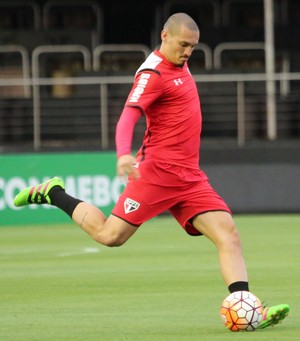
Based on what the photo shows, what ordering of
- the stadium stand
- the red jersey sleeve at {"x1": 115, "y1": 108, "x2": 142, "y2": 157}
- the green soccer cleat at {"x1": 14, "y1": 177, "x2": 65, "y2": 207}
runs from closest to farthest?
the red jersey sleeve at {"x1": 115, "y1": 108, "x2": 142, "y2": 157} → the green soccer cleat at {"x1": 14, "y1": 177, "x2": 65, "y2": 207} → the stadium stand

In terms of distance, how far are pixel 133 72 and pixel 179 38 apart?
53.2ft

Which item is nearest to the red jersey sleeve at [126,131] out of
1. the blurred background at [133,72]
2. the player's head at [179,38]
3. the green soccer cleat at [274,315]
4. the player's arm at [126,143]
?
the player's arm at [126,143]

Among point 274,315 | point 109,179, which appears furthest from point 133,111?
point 109,179

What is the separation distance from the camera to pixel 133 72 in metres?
26.3

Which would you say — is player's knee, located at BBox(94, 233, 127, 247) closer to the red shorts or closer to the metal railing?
the red shorts

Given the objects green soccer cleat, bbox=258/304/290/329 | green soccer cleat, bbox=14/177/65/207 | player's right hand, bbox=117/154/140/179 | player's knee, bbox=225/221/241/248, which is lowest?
green soccer cleat, bbox=258/304/290/329

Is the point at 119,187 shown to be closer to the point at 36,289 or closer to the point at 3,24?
the point at 3,24

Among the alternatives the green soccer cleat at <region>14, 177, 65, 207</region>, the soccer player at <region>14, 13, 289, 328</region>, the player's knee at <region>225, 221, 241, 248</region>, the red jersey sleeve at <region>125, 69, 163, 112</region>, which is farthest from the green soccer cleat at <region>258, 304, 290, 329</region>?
the green soccer cleat at <region>14, 177, 65, 207</region>

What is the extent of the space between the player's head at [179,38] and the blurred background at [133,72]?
543 inches

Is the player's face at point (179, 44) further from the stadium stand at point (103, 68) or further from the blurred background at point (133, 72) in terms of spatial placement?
the stadium stand at point (103, 68)

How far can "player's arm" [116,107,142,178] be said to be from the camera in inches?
384

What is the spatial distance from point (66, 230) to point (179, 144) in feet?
36.2

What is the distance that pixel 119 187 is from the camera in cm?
2322

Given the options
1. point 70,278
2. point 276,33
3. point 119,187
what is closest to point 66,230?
point 119,187
